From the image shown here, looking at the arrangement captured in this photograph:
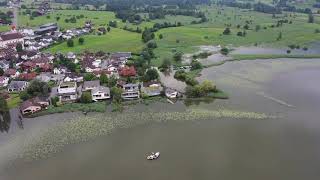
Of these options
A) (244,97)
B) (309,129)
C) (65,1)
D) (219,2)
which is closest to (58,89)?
(244,97)

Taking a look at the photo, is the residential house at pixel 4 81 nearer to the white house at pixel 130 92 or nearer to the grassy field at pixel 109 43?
the white house at pixel 130 92

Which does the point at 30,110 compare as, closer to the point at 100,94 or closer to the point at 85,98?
the point at 85,98

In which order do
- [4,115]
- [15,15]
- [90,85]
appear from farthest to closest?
[15,15] < [90,85] < [4,115]

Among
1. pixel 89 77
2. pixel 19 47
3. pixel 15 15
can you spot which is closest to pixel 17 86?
pixel 89 77

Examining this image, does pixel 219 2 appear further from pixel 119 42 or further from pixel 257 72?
pixel 257 72

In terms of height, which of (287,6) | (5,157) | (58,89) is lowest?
(5,157)

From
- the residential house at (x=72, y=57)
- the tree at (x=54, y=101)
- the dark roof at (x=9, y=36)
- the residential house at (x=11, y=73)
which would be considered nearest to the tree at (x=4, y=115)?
the tree at (x=54, y=101)
